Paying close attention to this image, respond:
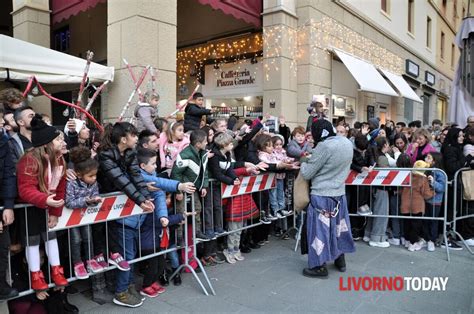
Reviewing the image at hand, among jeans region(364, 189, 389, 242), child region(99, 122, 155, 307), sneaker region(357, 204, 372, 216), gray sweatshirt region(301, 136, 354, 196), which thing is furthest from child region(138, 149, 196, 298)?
jeans region(364, 189, 389, 242)

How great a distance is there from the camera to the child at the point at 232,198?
5047 mm

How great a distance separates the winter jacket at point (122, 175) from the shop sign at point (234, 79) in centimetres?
838

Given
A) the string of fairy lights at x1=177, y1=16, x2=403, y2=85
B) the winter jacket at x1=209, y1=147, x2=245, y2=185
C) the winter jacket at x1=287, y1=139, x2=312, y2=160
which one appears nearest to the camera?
the winter jacket at x1=209, y1=147, x2=245, y2=185

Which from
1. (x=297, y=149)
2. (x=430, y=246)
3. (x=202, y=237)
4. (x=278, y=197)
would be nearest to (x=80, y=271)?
(x=202, y=237)

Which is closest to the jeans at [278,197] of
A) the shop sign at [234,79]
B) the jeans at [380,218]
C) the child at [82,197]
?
the jeans at [380,218]

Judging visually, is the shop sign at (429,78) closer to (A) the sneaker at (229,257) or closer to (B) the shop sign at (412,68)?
(B) the shop sign at (412,68)

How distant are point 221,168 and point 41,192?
7.81ft

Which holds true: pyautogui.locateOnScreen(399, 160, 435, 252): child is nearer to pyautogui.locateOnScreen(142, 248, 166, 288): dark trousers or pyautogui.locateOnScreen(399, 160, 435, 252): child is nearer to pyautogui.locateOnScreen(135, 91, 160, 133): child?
pyautogui.locateOnScreen(142, 248, 166, 288): dark trousers

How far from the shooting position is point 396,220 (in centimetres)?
637

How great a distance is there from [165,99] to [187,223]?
12.0ft

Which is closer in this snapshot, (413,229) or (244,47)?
(413,229)

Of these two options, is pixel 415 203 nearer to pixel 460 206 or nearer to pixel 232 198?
pixel 460 206

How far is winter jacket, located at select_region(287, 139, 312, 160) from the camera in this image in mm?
6602

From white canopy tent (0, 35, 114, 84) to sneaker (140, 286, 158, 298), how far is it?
4.59 m
